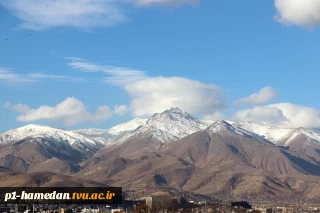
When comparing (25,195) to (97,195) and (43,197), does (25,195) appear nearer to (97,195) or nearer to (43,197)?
(43,197)

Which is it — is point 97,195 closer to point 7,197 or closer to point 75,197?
point 75,197

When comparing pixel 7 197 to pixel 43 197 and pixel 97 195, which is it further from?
pixel 97 195

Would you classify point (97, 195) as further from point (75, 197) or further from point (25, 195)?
point (25, 195)

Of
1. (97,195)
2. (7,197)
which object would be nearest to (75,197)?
(97,195)

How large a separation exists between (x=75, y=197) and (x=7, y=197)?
14682mm

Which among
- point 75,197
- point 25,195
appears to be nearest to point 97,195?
point 75,197

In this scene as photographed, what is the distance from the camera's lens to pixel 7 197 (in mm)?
137875

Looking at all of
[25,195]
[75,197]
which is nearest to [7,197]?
[25,195]

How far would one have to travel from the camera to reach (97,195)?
455 ft

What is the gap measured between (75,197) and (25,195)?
35.3ft

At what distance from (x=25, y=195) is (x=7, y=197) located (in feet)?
12.9

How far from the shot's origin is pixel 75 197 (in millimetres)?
136500

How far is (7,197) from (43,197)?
31.7 feet
